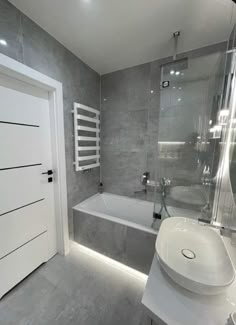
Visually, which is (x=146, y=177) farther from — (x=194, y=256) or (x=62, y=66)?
(x=62, y=66)

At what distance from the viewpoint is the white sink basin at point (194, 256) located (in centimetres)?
64

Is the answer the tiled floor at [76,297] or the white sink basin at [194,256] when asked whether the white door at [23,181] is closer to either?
the tiled floor at [76,297]

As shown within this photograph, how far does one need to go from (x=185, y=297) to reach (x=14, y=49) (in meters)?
2.03

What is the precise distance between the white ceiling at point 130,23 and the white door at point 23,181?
65 cm

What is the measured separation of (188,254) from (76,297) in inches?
47.4

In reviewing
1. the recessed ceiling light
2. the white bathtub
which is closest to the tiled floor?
the white bathtub

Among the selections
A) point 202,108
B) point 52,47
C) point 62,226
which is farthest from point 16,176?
point 202,108

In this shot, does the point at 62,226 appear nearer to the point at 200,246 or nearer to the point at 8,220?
the point at 8,220

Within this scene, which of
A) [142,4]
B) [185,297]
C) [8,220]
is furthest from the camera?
[8,220]

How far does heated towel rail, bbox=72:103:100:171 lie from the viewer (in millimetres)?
1865

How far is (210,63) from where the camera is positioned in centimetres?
163

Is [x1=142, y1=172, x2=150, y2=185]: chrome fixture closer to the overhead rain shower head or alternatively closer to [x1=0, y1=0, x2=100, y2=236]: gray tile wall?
[x1=0, y1=0, x2=100, y2=236]: gray tile wall

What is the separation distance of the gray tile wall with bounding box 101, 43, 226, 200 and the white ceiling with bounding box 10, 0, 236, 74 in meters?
0.36

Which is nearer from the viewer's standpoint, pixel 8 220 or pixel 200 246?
pixel 200 246
